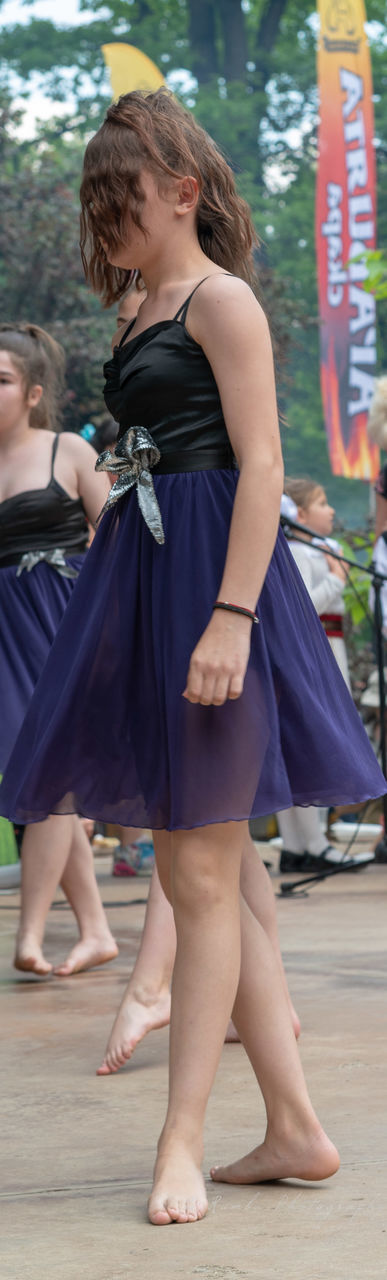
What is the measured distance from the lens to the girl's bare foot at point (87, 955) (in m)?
3.73

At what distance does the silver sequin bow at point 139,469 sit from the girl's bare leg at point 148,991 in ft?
3.11

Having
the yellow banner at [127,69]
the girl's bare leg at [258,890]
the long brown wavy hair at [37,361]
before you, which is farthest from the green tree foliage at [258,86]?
the girl's bare leg at [258,890]

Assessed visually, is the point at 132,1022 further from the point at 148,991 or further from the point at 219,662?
the point at 219,662

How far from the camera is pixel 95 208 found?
2.05 metres

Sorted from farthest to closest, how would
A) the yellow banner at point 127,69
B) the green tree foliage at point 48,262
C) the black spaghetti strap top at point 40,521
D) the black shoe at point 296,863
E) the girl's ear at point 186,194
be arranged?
the yellow banner at point 127,69 < the green tree foliage at point 48,262 < the black shoe at point 296,863 < the black spaghetti strap top at point 40,521 < the girl's ear at point 186,194

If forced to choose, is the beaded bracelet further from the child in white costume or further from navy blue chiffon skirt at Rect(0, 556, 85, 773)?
the child in white costume

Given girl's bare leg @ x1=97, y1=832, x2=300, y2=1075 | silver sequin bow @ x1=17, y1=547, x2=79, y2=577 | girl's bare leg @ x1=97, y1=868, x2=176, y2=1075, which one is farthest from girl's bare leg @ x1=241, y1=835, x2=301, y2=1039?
silver sequin bow @ x1=17, y1=547, x2=79, y2=577

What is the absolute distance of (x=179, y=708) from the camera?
1.91m

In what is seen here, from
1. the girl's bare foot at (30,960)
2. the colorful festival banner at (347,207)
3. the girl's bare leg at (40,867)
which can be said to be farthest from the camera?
the colorful festival banner at (347,207)

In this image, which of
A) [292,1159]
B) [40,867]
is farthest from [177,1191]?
[40,867]

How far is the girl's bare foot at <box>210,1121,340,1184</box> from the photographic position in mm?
1968

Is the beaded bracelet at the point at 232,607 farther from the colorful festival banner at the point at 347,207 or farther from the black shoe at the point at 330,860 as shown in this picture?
the colorful festival banner at the point at 347,207

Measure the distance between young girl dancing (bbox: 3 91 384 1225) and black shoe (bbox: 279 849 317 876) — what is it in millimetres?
3972

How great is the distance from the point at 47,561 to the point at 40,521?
11cm
